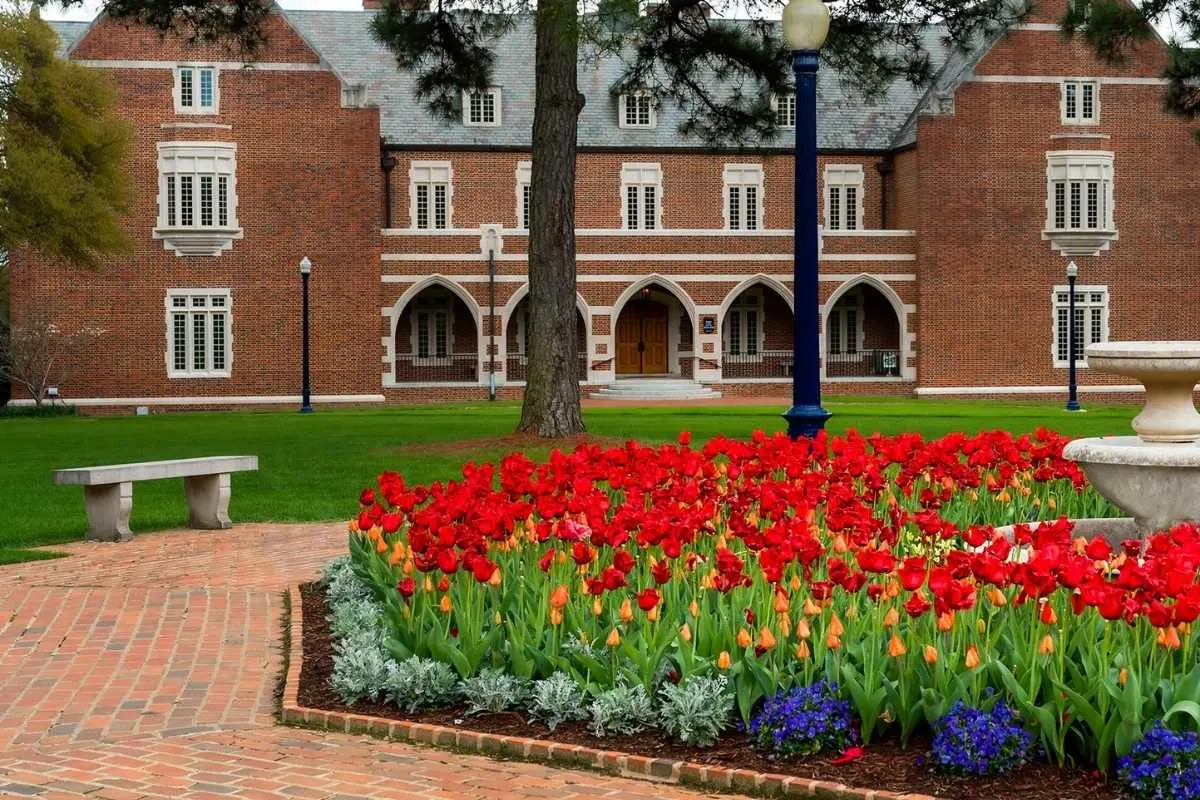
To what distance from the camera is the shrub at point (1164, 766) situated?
4.91 metres

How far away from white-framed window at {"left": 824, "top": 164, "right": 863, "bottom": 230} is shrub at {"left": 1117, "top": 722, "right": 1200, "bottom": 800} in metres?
39.8

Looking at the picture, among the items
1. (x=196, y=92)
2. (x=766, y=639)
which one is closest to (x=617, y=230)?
(x=196, y=92)

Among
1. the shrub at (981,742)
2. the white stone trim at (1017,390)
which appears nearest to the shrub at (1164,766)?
the shrub at (981,742)

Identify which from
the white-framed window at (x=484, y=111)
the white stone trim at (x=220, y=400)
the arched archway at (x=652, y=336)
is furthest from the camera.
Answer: the arched archway at (x=652, y=336)

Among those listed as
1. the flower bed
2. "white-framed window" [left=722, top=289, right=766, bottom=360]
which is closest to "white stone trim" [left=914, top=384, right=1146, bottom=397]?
"white-framed window" [left=722, top=289, right=766, bottom=360]

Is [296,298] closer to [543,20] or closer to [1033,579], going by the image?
[543,20]

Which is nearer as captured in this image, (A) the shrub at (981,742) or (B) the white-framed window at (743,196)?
(A) the shrub at (981,742)

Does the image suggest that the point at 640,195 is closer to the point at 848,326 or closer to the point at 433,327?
the point at 433,327

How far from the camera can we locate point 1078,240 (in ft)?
137

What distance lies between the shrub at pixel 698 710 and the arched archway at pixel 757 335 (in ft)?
123

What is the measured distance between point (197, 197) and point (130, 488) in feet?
87.9

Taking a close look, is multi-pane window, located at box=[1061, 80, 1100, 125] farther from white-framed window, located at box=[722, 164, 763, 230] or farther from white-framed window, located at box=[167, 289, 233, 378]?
white-framed window, located at box=[167, 289, 233, 378]

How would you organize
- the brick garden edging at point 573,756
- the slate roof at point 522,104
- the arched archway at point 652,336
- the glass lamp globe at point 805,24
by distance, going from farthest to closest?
the arched archway at point 652,336
the slate roof at point 522,104
the glass lamp globe at point 805,24
the brick garden edging at point 573,756

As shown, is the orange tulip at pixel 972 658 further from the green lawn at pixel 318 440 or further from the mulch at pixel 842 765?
the green lawn at pixel 318 440
